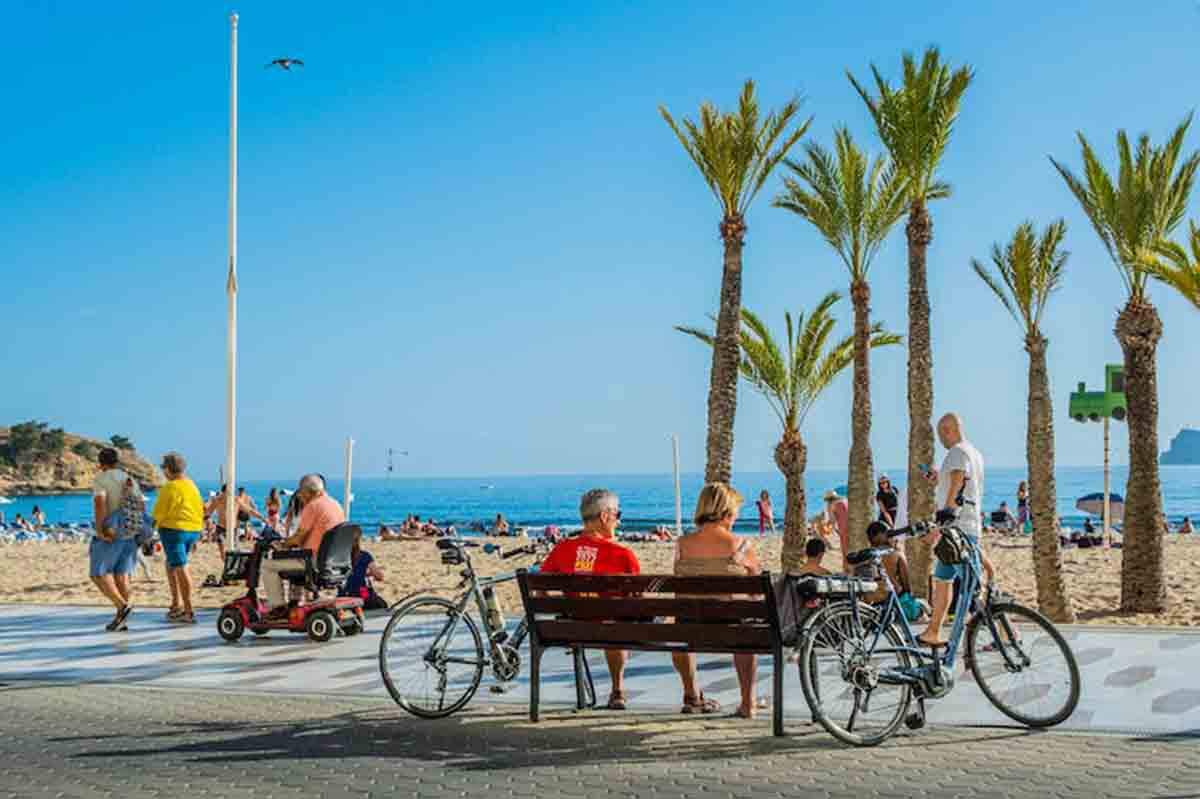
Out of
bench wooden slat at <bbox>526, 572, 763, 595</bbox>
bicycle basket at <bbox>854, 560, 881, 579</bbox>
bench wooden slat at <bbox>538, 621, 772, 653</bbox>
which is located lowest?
bench wooden slat at <bbox>538, 621, 772, 653</bbox>

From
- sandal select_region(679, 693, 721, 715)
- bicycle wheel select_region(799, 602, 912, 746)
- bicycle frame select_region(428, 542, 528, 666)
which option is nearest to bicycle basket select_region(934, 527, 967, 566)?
bicycle wheel select_region(799, 602, 912, 746)

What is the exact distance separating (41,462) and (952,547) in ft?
540

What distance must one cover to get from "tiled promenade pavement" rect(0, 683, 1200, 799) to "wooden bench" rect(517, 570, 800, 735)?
0.47m

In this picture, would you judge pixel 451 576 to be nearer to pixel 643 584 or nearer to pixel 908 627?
pixel 643 584

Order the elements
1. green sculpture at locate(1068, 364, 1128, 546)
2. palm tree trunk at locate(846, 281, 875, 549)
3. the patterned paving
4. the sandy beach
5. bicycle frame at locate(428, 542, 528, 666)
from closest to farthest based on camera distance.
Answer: the patterned paving < bicycle frame at locate(428, 542, 528, 666) < the sandy beach < palm tree trunk at locate(846, 281, 875, 549) < green sculpture at locate(1068, 364, 1128, 546)

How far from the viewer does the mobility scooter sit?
11.6 meters

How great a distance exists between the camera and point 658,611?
25.1ft

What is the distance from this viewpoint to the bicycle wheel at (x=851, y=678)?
7.15 metres

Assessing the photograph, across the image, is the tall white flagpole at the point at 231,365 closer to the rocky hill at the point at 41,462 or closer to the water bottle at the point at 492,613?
the water bottle at the point at 492,613

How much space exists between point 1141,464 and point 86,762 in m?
12.5

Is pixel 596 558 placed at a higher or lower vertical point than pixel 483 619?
higher

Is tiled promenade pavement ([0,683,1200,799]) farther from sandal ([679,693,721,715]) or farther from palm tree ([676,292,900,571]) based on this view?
palm tree ([676,292,900,571])

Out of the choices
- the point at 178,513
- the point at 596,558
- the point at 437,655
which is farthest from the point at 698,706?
the point at 178,513

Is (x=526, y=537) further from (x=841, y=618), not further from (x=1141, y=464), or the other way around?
(x=841, y=618)
